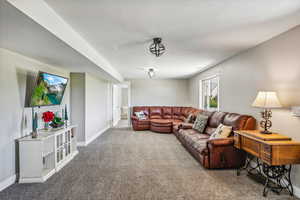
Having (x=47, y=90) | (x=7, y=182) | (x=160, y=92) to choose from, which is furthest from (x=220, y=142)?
(x=160, y=92)

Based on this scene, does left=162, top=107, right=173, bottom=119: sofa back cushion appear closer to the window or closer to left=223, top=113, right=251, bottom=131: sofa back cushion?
the window

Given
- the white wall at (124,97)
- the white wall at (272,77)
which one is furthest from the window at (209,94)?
the white wall at (124,97)

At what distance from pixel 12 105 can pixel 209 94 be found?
5.37m

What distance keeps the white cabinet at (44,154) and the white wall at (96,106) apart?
1370 mm

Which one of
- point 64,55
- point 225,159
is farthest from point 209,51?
point 64,55

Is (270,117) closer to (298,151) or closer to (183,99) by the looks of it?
(298,151)

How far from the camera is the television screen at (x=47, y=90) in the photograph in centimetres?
299

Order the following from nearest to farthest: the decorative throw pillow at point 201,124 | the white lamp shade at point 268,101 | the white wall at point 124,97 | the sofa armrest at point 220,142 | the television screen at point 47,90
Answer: the white lamp shade at point 268,101, the television screen at point 47,90, the sofa armrest at point 220,142, the decorative throw pillow at point 201,124, the white wall at point 124,97

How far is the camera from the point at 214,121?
14.6 feet

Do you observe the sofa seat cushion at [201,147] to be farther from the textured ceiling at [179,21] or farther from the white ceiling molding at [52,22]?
the white ceiling molding at [52,22]

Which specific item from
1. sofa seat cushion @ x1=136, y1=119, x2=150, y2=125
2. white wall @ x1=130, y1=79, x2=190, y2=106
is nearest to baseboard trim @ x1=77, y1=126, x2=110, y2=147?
sofa seat cushion @ x1=136, y1=119, x2=150, y2=125

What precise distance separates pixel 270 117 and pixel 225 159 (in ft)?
3.59

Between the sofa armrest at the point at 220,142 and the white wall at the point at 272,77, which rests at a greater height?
the white wall at the point at 272,77

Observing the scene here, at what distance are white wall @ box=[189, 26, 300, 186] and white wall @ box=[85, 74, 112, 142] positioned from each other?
388cm
